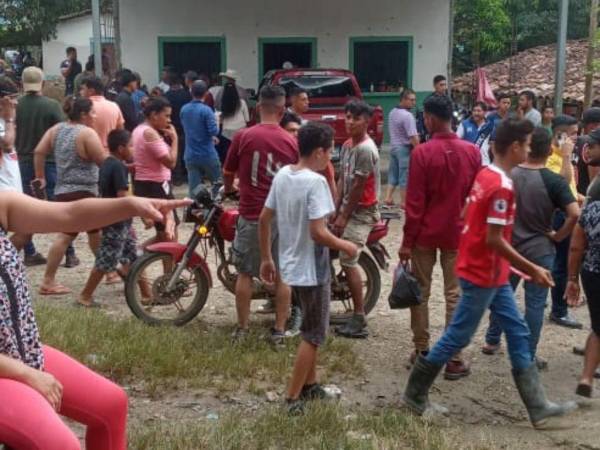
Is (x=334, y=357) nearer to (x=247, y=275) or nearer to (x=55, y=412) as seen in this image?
(x=247, y=275)

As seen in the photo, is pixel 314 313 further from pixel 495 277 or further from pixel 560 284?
pixel 560 284

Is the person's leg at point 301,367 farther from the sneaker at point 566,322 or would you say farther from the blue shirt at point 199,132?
the blue shirt at point 199,132

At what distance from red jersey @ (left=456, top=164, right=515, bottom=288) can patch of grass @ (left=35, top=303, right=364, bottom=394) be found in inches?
53.6

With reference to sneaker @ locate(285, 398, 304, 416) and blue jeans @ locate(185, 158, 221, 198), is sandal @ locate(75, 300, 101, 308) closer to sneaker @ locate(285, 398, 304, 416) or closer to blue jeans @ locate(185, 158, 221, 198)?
sneaker @ locate(285, 398, 304, 416)

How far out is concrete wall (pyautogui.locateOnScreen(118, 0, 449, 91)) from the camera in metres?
Answer: 18.0

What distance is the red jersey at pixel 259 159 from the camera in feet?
19.8

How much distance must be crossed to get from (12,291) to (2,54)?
3170 cm

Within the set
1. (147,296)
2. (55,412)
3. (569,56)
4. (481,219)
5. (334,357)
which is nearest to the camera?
(55,412)

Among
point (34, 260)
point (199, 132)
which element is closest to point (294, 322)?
point (34, 260)

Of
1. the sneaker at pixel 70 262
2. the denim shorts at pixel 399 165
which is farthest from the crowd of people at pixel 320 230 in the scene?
the denim shorts at pixel 399 165

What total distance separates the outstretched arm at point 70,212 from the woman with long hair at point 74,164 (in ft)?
14.1

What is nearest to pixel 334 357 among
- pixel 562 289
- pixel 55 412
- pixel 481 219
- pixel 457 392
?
pixel 457 392

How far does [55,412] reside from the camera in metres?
2.76

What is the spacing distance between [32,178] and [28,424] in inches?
258
